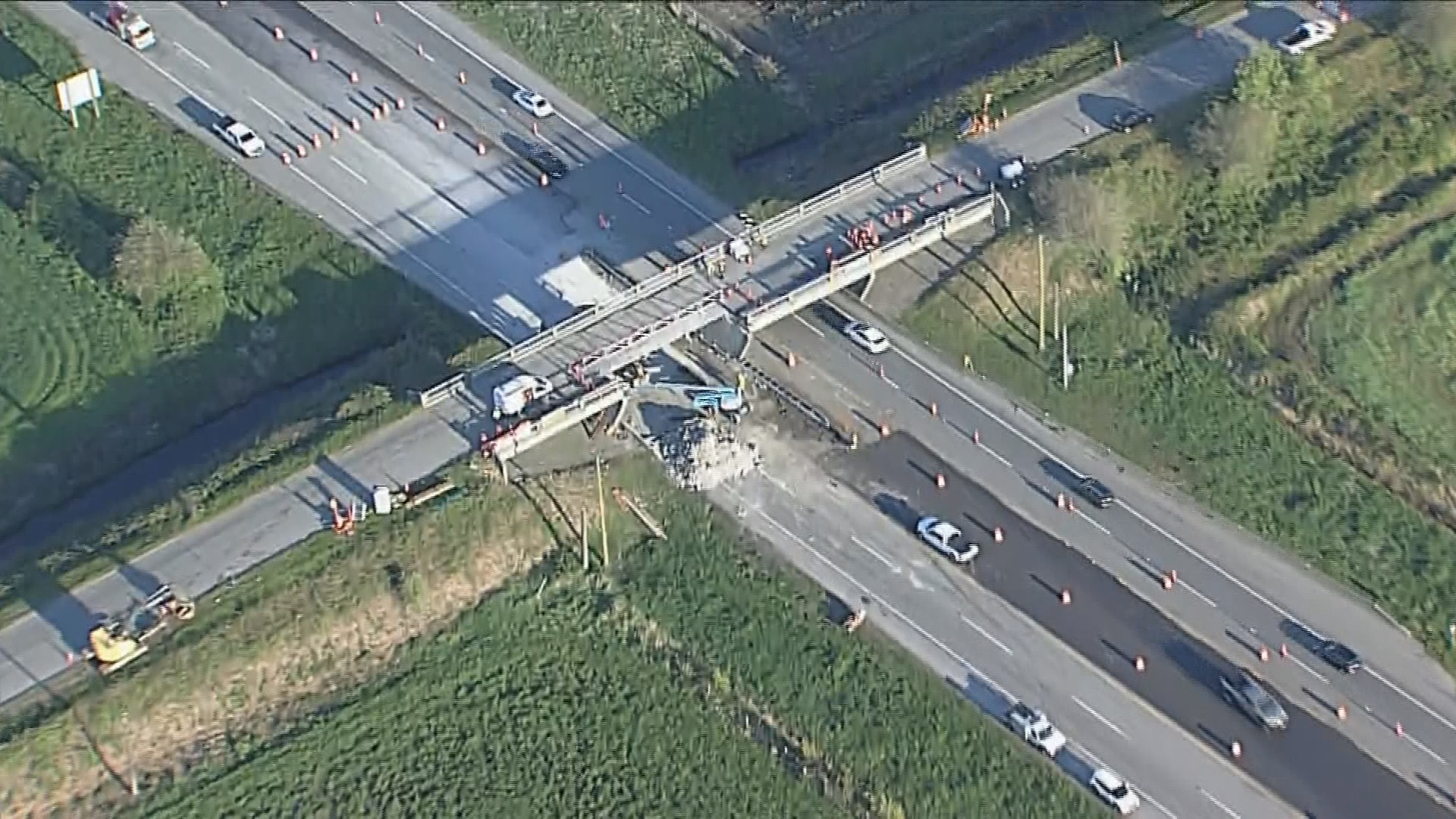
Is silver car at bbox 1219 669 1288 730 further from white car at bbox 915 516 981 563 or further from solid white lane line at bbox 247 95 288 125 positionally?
solid white lane line at bbox 247 95 288 125

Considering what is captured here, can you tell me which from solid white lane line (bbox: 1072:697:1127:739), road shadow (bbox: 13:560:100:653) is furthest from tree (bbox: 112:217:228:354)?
solid white lane line (bbox: 1072:697:1127:739)

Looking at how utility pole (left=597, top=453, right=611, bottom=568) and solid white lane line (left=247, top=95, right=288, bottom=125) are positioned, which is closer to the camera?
utility pole (left=597, top=453, right=611, bottom=568)

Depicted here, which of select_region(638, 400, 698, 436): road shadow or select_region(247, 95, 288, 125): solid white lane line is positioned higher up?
select_region(247, 95, 288, 125): solid white lane line

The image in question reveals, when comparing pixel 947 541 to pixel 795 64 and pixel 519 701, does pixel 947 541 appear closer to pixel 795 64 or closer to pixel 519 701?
pixel 519 701

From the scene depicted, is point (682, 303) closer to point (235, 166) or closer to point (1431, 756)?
point (235, 166)

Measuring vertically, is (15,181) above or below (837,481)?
above

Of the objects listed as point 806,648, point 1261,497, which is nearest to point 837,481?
point 806,648
